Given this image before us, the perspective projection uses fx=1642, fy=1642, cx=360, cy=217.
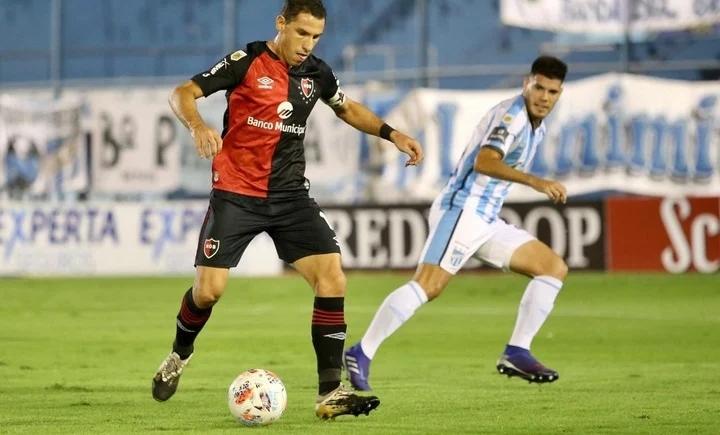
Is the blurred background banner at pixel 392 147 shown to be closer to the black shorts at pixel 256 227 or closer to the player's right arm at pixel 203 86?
the black shorts at pixel 256 227

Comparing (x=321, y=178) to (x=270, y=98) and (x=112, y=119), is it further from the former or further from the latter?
(x=270, y=98)

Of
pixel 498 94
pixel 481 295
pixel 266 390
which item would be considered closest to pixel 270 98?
pixel 266 390

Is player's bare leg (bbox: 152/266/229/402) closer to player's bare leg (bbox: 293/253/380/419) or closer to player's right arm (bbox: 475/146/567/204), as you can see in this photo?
player's bare leg (bbox: 293/253/380/419)

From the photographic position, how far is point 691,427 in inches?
323

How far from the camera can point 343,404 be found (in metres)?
8.43

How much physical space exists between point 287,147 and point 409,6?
2907 cm

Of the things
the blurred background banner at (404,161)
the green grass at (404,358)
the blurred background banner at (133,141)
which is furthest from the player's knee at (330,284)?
the blurred background banner at (133,141)

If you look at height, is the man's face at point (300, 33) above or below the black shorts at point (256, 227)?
above

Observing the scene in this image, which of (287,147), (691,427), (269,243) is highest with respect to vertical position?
(287,147)

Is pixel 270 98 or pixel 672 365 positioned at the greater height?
pixel 270 98

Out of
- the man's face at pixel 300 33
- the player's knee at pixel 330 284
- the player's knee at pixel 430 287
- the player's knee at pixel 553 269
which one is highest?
the man's face at pixel 300 33

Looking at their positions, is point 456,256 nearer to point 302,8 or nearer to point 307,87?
point 307,87

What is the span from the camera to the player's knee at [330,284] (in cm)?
888

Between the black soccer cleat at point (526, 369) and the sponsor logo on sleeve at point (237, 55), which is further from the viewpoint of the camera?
the black soccer cleat at point (526, 369)
